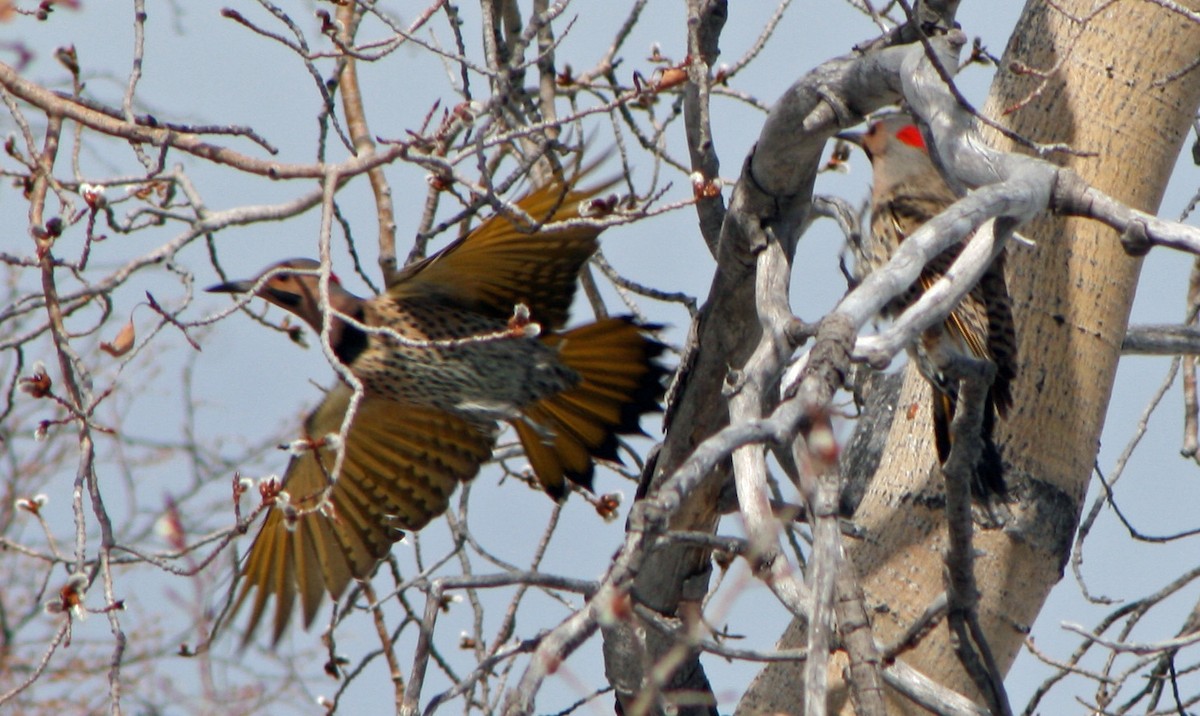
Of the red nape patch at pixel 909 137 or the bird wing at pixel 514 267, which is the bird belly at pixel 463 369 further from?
the red nape patch at pixel 909 137

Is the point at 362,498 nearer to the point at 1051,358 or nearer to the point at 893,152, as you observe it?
the point at 893,152

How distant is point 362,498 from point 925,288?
6.46ft

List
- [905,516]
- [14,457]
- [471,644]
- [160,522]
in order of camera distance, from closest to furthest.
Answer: [160,522] → [905,516] → [471,644] → [14,457]

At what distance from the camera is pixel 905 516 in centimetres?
275

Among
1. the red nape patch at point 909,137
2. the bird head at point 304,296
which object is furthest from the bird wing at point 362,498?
the red nape patch at point 909,137

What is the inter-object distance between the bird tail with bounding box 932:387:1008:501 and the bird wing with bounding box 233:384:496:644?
1852 millimetres

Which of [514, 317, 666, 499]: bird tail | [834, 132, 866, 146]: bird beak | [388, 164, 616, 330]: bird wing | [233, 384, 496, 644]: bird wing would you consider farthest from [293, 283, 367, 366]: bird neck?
[834, 132, 866, 146]: bird beak

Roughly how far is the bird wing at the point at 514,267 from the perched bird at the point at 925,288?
30.0 inches

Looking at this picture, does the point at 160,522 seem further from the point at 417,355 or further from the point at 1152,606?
the point at 1152,606

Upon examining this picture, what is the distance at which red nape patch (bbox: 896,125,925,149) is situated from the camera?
3904mm

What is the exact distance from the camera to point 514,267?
3715 mm

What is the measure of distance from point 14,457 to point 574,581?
20.3ft

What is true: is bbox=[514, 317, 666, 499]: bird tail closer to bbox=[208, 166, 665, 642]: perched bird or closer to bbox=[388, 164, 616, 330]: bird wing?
bbox=[208, 166, 665, 642]: perched bird

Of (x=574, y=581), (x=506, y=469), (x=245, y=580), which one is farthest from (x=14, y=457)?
(x=574, y=581)
